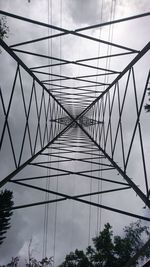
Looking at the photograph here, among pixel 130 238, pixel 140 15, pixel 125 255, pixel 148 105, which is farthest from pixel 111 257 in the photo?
pixel 140 15

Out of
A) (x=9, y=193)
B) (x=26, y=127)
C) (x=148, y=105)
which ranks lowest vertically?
(x=26, y=127)

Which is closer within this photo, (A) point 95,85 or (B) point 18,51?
(B) point 18,51

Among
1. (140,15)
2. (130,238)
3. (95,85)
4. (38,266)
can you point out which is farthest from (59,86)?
(130,238)

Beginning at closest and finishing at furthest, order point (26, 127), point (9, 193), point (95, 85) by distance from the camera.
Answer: point (26, 127) < point (95, 85) < point (9, 193)

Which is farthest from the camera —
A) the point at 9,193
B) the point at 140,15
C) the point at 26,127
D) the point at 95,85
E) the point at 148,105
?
the point at 9,193

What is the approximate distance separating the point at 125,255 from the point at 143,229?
25.0ft

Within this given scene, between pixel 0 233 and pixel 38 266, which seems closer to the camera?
pixel 38 266

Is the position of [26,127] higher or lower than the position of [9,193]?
lower

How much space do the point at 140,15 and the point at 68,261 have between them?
3098 centimetres

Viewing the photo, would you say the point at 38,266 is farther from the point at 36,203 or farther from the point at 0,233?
the point at 36,203

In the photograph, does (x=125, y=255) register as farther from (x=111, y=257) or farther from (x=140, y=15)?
(x=140, y=15)

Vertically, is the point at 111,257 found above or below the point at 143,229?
below

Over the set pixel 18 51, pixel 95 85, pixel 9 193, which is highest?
pixel 9 193

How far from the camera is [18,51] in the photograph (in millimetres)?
6137
